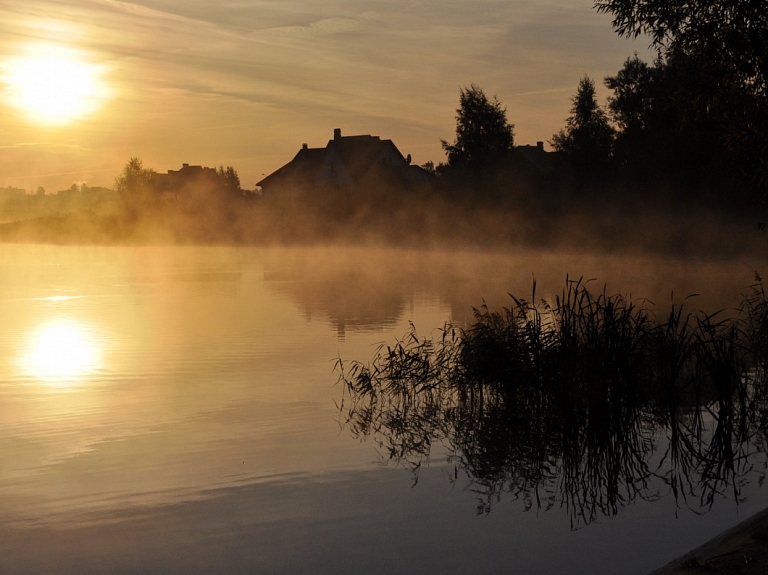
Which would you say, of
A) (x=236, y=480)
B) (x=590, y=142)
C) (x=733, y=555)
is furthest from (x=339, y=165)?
(x=733, y=555)

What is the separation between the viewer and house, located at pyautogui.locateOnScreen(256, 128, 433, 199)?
83.4 metres

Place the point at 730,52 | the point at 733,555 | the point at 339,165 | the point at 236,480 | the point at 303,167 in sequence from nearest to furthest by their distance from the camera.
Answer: the point at 733,555 < the point at 236,480 < the point at 730,52 < the point at 339,165 < the point at 303,167

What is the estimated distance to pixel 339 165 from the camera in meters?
85.4

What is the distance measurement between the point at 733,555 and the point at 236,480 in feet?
16.2

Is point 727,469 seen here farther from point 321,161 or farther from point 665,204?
point 321,161

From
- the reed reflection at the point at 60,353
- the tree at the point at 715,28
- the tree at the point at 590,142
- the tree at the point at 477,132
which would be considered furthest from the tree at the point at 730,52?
the tree at the point at 477,132

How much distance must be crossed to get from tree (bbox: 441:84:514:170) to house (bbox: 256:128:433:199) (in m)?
8.82

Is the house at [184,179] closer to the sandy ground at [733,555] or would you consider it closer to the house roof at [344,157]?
the house roof at [344,157]

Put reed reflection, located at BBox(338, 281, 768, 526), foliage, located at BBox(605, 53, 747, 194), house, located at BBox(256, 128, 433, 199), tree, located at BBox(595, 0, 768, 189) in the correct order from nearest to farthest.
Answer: reed reflection, located at BBox(338, 281, 768, 526)
tree, located at BBox(595, 0, 768, 189)
foliage, located at BBox(605, 53, 747, 194)
house, located at BBox(256, 128, 433, 199)

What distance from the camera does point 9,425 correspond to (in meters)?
12.2

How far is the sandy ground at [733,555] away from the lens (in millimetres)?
5801

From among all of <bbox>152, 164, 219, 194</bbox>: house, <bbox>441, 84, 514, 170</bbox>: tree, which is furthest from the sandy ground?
<bbox>152, 164, 219, 194</bbox>: house

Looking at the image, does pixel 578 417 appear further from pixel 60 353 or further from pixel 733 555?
pixel 60 353

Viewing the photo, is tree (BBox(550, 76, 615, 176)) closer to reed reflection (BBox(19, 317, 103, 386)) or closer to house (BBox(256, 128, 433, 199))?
house (BBox(256, 128, 433, 199))
